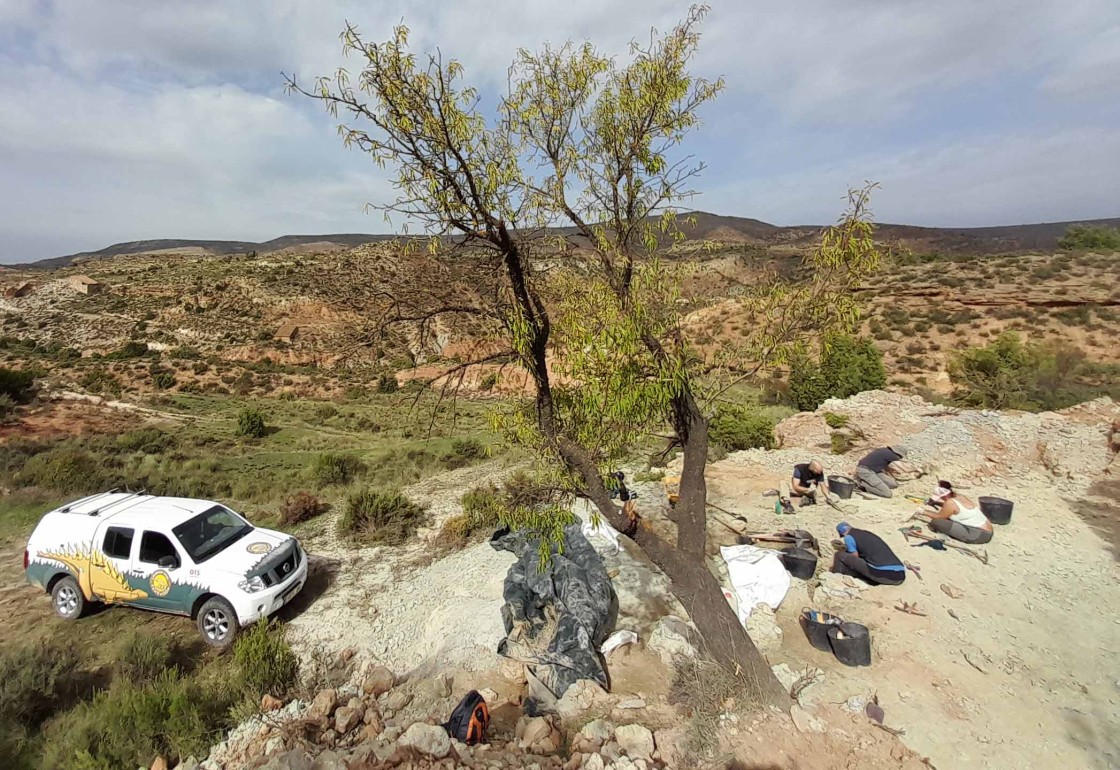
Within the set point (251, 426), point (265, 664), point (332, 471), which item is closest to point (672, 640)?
point (265, 664)

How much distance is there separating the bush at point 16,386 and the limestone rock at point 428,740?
124 ft

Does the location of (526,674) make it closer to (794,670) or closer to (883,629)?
(794,670)

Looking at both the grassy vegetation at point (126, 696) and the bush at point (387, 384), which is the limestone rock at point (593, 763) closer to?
the grassy vegetation at point (126, 696)

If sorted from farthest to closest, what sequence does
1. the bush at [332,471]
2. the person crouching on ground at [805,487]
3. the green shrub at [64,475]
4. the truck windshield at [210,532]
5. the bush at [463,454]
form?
the bush at [463,454] → the bush at [332,471] → the green shrub at [64,475] → the person crouching on ground at [805,487] → the truck windshield at [210,532]

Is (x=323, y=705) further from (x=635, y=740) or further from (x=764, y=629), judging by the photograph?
(x=764, y=629)

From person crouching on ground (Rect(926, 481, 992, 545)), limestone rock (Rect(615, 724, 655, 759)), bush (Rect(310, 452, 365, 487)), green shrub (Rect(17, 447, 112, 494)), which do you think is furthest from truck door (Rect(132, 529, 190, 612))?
person crouching on ground (Rect(926, 481, 992, 545))

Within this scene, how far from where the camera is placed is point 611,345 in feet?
15.4

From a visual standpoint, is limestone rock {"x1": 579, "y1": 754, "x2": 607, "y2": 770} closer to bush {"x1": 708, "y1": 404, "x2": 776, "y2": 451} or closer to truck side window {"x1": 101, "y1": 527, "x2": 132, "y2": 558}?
truck side window {"x1": 101, "y1": 527, "x2": 132, "y2": 558}

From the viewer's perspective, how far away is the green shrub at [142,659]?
261 inches

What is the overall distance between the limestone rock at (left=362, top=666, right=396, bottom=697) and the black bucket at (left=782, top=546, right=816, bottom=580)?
18.9ft

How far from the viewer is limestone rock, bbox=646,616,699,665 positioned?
648 cm

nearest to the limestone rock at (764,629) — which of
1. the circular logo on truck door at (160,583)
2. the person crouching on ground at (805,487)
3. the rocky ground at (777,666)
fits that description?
the rocky ground at (777,666)

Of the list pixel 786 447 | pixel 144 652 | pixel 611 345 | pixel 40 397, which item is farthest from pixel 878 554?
pixel 40 397

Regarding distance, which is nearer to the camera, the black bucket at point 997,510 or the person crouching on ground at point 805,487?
the black bucket at point 997,510
